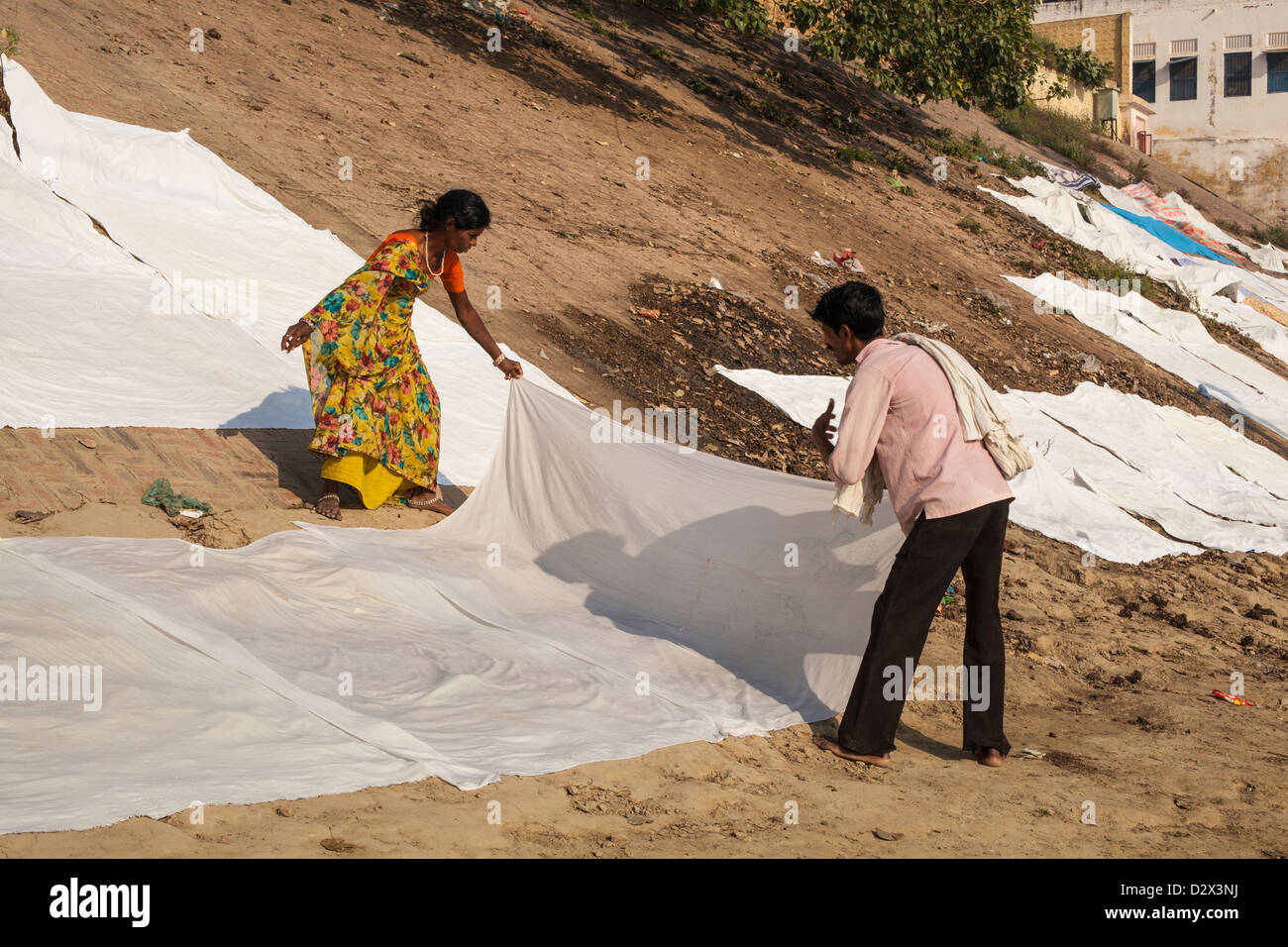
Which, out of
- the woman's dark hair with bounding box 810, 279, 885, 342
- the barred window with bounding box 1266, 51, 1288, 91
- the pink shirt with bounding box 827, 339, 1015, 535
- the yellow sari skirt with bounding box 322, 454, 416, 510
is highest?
the barred window with bounding box 1266, 51, 1288, 91

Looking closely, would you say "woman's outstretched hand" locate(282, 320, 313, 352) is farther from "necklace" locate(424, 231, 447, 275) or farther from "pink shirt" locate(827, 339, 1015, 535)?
"pink shirt" locate(827, 339, 1015, 535)

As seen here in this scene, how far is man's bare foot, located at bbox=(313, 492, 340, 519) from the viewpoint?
5.16 meters

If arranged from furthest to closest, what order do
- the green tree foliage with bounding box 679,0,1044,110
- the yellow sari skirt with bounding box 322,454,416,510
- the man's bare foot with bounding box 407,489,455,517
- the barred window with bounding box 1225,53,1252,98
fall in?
1. the barred window with bounding box 1225,53,1252,98
2. the green tree foliage with bounding box 679,0,1044,110
3. the man's bare foot with bounding box 407,489,455,517
4. the yellow sari skirt with bounding box 322,454,416,510

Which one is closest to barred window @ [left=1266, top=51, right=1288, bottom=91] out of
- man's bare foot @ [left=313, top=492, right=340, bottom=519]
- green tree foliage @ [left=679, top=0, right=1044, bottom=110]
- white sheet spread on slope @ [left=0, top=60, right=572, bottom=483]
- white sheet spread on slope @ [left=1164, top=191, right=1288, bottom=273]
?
white sheet spread on slope @ [left=1164, top=191, right=1288, bottom=273]

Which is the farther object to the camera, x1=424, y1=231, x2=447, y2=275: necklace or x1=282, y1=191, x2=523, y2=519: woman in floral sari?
x1=424, y1=231, x2=447, y2=275: necklace

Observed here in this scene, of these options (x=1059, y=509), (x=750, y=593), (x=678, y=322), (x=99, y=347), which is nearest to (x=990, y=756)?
(x=750, y=593)

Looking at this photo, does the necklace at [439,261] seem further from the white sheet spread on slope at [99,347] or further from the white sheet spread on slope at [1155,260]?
the white sheet spread on slope at [1155,260]

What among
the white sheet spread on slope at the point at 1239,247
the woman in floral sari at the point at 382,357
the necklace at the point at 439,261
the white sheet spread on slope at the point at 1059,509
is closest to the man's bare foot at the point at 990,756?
the woman in floral sari at the point at 382,357

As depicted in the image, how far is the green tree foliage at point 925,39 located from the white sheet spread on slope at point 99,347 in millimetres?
8096

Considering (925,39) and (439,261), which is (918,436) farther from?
(925,39)

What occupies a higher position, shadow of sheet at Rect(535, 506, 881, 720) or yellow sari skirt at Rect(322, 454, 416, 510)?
yellow sari skirt at Rect(322, 454, 416, 510)

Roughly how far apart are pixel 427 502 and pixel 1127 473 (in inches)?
219
